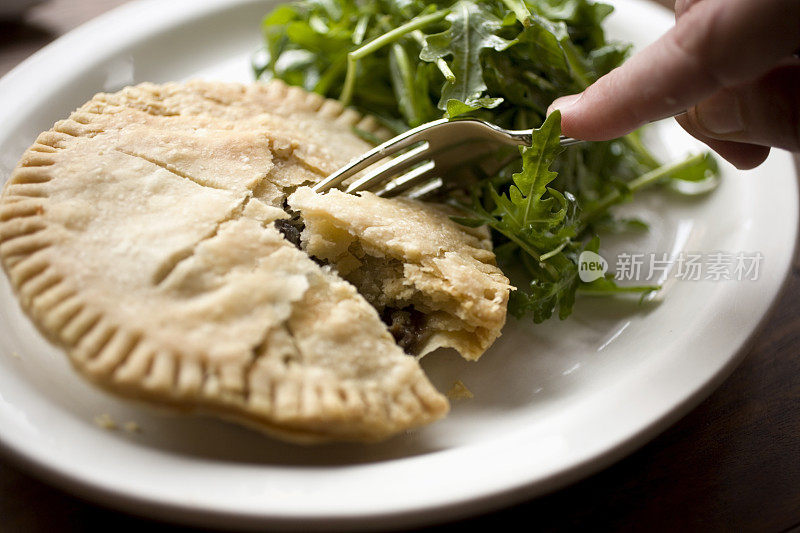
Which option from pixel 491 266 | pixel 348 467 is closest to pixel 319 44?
pixel 491 266

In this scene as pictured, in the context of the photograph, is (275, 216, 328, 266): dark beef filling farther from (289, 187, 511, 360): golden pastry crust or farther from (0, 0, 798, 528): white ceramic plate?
(0, 0, 798, 528): white ceramic plate

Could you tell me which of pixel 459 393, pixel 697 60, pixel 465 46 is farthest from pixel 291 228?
pixel 697 60

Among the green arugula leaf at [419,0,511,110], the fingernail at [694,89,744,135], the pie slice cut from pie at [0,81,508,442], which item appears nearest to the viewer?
the pie slice cut from pie at [0,81,508,442]

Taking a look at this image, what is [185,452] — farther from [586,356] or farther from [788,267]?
[788,267]

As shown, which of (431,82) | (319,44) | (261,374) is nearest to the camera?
(261,374)

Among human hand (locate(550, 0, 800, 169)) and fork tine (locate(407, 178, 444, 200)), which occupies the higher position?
human hand (locate(550, 0, 800, 169))

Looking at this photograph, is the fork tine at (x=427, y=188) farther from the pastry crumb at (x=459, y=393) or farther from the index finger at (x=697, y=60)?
the pastry crumb at (x=459, y=393)

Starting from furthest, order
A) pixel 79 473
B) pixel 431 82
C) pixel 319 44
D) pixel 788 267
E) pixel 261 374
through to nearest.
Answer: pixel 319 44 → pixel 431 82 → pixel 788 267 → pixel 261 374 → pixel 79 473
